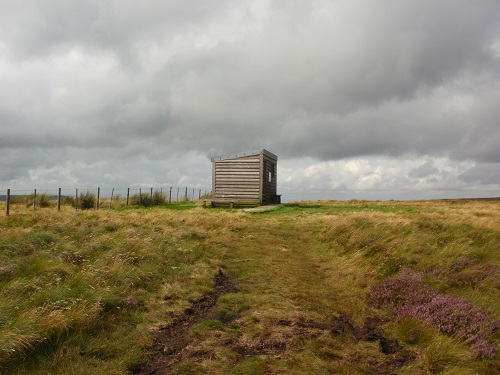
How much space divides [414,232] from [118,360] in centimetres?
1032

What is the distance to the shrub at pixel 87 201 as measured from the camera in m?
32.3

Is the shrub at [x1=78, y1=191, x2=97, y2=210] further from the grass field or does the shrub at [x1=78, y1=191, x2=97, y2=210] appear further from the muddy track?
the muddy track

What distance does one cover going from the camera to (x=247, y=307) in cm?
726

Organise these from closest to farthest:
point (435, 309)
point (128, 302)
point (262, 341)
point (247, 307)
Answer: point (262, 341)
point (435, 309)
point (128, 302)
point (247, 307)

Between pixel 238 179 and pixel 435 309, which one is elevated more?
pixel 238 179

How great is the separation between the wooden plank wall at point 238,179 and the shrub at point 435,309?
2615 cm

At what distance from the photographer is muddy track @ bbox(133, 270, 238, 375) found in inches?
196

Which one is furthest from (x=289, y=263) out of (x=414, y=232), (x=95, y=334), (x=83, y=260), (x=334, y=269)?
(x=95, y=334)

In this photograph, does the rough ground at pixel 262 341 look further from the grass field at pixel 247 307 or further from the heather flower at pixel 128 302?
the heather flower at pixel 128 302

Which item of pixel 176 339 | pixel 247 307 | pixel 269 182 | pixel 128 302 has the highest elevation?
pixel 269 182

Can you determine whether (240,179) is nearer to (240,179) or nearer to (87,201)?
(240,179)

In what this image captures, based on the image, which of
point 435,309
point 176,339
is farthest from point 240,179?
point 176,339

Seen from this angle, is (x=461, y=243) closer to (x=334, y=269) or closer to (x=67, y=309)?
(x=334, y=269)

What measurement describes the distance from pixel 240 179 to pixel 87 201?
13.6 meters
